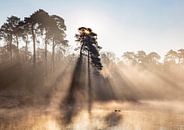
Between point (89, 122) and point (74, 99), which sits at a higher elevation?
point (89, 122)

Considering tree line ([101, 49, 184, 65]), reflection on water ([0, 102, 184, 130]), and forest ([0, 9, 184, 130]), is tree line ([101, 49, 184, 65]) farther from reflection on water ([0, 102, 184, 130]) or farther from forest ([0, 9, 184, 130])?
reflection on water ([0, 102, 184, 130])


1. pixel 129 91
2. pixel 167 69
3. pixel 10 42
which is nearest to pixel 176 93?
pixel 129 91

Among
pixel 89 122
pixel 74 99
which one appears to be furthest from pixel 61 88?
pixel 89 122

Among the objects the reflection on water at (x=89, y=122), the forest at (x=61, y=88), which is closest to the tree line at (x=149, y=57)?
the forest at (x=61, y=88)

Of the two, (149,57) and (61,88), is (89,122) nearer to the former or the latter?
(61,88)

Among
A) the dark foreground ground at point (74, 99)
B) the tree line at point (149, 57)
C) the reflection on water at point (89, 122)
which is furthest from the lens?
the tree line at point (149, 57)

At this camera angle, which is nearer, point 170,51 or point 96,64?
point 96,64

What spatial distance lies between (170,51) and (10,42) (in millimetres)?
71523

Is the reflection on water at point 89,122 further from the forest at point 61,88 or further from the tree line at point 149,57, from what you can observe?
the tree line at point 149,57

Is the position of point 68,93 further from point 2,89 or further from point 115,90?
point 115,90

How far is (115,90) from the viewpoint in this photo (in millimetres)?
78000

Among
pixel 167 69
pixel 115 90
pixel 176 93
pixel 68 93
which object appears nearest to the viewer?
pixel 68 93

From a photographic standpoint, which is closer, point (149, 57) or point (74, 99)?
point (74, 99)

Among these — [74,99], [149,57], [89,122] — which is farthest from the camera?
[149,57]
